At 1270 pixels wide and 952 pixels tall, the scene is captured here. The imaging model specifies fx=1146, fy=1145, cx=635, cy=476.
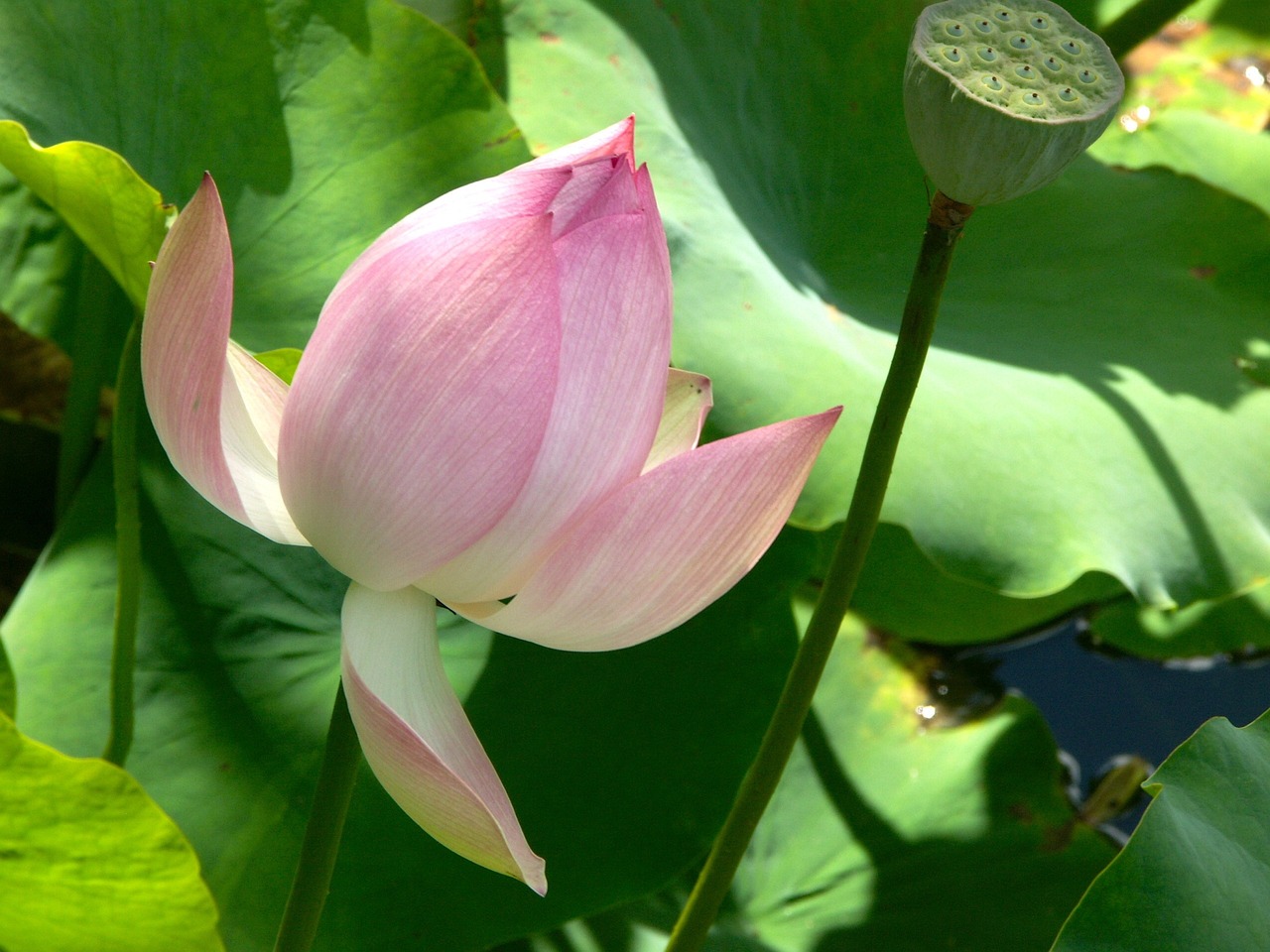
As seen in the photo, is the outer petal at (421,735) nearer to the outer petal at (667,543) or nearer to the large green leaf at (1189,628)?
the outer petal at (667,543)

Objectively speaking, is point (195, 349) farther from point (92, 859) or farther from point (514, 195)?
point (92, 859)

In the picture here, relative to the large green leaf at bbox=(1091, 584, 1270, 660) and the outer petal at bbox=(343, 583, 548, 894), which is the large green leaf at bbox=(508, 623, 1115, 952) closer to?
the large green leaf at bbox=(1091, 584, 1270, 660)

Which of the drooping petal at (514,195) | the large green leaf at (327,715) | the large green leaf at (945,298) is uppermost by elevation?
the drooping petal at (514,195)

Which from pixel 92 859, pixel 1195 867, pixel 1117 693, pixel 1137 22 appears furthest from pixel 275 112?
pixel 1117 693

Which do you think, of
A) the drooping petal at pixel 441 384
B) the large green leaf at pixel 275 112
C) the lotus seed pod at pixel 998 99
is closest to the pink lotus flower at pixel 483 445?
the drooping petal at pixel 441 384

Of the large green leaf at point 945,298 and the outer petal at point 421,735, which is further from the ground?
the outer petal at point 421,735
